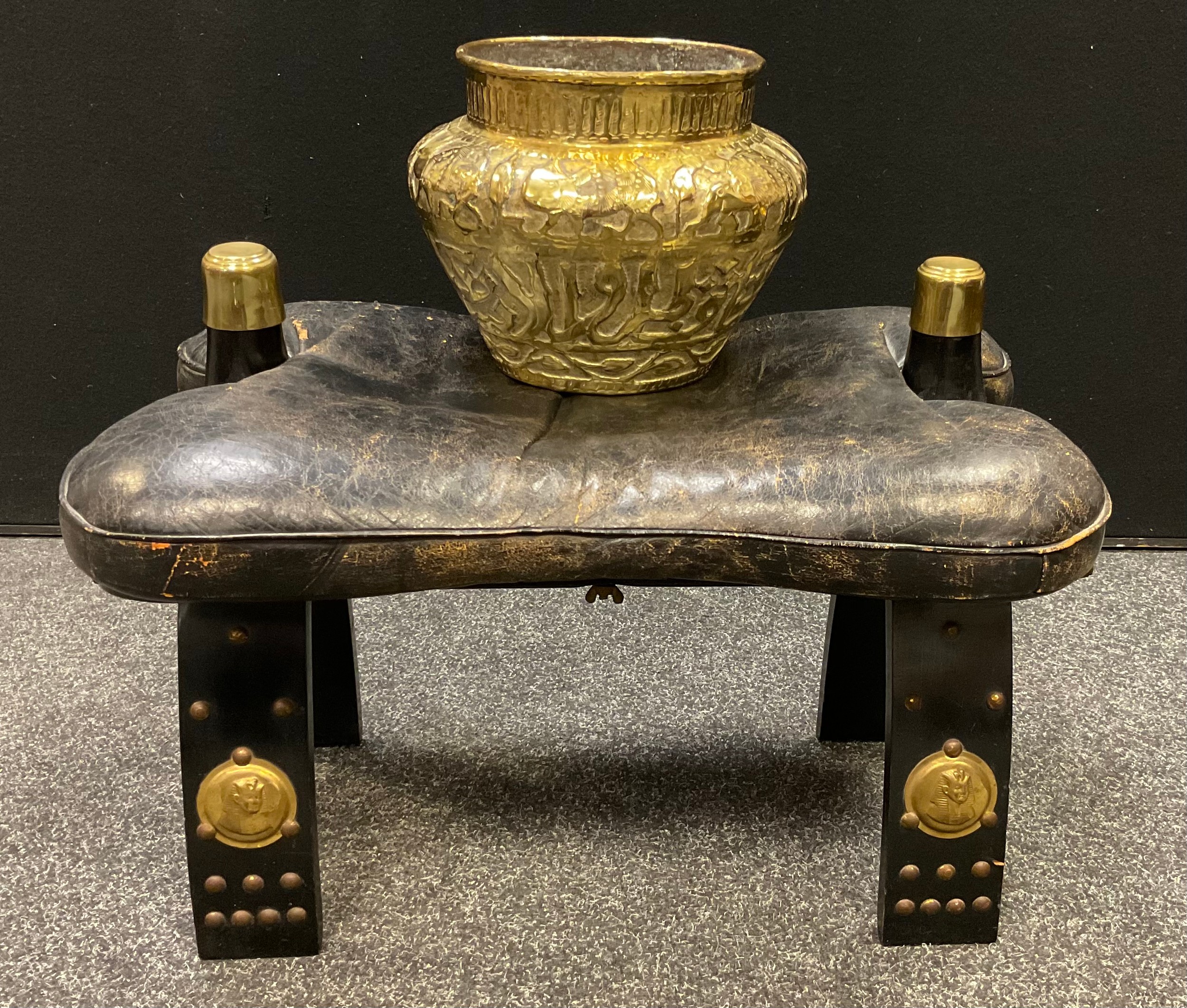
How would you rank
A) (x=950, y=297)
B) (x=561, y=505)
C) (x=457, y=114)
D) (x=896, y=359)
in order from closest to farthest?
1. (x=561, y=505)
2. (x=950, y=297)
3. (x=896, y=359)
4. (x=457, y=114)

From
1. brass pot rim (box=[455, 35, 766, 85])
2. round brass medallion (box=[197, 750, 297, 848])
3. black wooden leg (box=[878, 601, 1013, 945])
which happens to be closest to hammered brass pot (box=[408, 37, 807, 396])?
brass pot rim (box=[455, 35, 766, 85])

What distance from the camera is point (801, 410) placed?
108cm

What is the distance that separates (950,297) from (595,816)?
59cm

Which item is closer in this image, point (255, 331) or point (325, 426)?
point (325, 426)

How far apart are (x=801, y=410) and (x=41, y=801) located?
828mm

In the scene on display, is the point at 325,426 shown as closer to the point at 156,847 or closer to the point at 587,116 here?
the point at 587,116

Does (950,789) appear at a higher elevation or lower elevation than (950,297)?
lower

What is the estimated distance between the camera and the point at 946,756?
1048 mm

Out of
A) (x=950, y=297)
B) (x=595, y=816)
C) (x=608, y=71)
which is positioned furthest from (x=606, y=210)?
(x=595, y=816)

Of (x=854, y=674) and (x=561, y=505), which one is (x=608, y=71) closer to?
(x=561, y=505)

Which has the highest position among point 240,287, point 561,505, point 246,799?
point 240,287

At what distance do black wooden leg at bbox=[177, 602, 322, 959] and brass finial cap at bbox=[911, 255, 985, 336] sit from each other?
58 centimetres

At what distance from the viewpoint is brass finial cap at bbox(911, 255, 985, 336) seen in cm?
110

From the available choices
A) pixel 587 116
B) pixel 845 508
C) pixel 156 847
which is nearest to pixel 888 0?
pixel 587 116
